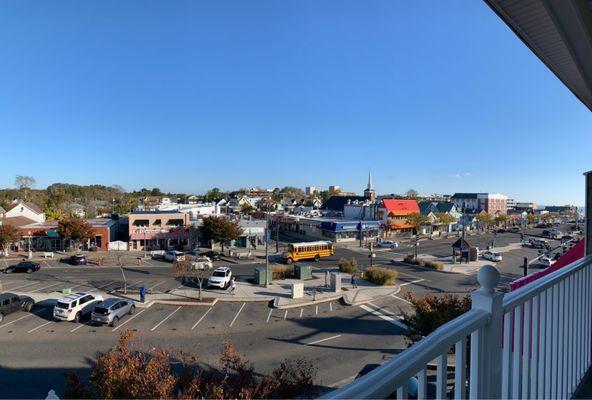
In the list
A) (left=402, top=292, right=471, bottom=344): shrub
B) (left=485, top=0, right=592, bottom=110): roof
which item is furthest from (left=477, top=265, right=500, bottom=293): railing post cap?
(left=402, top=292, right=471, bottom=344): shrub

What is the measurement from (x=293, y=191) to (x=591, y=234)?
144035 mm

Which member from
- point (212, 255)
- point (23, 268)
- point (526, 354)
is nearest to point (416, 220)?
point (212, 255)

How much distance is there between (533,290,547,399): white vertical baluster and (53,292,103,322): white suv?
59.7 feet

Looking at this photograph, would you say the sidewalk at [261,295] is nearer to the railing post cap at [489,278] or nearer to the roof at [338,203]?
the railing post cap at [489,278]

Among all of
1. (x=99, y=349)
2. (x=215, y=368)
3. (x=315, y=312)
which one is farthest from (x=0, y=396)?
(x=315, y=312)

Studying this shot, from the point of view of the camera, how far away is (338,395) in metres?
1.15

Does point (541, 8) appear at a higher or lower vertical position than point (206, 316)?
higher

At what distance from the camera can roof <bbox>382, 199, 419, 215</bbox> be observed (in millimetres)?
54062

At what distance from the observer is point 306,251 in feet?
109

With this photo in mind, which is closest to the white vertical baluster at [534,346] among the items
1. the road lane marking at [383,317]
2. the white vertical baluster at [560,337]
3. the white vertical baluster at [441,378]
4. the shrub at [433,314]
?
the white vertical baluster at [560,337]

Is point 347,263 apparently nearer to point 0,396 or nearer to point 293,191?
point 0,396

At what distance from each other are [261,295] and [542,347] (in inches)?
742

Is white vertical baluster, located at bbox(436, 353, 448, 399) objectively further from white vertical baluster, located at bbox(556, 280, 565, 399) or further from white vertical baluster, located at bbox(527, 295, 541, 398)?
white vertical baluster, located at bbox(556, 280, 565, 399)

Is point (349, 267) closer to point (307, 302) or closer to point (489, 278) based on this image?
point (307, 302)
